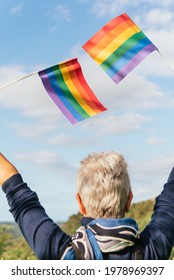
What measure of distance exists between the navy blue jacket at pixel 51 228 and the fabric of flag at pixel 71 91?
6.87 feet

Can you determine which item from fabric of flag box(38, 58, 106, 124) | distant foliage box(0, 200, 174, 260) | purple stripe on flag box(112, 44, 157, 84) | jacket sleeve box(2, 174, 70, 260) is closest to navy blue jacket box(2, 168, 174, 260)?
jacket sleeve box(2, 174, 70, 260)

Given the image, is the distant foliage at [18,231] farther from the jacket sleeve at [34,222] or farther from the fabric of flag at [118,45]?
the jacket sleeve at [34,222]

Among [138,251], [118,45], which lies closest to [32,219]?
[138,251]

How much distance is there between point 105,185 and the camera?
8.04 ft

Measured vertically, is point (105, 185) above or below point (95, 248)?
above

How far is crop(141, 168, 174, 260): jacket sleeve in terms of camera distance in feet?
8.22

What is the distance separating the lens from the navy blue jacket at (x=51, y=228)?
2439mm

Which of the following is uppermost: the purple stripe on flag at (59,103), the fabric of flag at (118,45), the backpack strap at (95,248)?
the fabric of flag at (118,45)

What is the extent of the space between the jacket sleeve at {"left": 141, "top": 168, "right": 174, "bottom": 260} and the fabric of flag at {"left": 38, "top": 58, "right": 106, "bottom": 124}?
2.12 m

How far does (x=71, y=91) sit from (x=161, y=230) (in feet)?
8.17

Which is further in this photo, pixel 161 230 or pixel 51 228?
pixel 161 230

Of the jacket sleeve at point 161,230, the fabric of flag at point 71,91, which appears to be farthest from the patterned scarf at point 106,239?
the fabric of flag at point 71,91

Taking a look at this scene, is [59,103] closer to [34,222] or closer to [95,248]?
[34,222]
